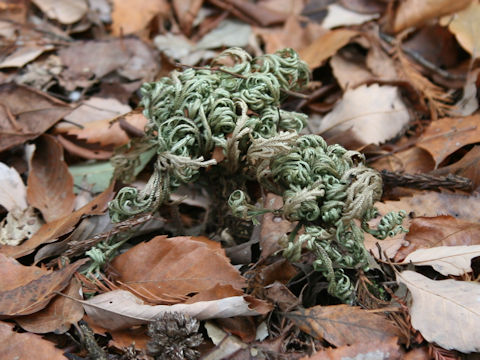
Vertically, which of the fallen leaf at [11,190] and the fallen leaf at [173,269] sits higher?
the fallen leaf at [173,269]

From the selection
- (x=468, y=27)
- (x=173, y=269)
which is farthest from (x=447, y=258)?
(x=468, y=27)

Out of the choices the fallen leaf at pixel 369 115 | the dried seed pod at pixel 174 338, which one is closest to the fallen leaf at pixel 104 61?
the fallen leaf at pixel 369 115

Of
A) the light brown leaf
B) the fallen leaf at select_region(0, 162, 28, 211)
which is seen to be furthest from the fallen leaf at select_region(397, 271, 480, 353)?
the light brown leaf

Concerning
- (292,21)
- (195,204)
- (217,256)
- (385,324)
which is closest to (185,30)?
(292,21)

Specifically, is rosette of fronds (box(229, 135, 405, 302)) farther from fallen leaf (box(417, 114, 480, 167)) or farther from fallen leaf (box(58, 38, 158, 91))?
fallen leaf (box(58, 38, 158, 91))

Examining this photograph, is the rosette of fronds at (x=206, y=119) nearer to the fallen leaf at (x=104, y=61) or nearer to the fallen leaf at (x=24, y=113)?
the fallen leaf at (x=24, y=113)

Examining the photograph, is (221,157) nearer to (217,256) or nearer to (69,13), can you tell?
(217,256)

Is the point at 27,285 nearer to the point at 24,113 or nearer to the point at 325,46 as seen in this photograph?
the point at 24,113
